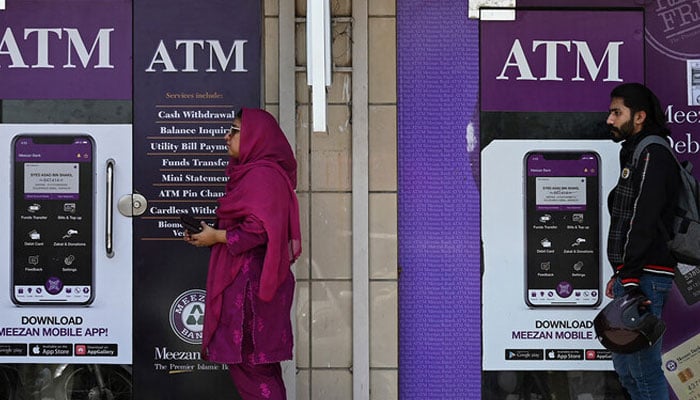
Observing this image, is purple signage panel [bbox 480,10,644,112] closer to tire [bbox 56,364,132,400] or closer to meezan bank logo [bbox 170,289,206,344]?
meezan bank logo [bbox 170,289,206,344]

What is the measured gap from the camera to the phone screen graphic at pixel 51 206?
16.9 ft

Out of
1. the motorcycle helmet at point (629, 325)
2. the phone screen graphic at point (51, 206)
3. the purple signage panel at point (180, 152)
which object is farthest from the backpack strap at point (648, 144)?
the phone screen graphic at point (51, 206)

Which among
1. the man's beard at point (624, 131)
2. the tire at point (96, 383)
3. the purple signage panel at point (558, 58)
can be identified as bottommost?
the tire at point (96, 383)

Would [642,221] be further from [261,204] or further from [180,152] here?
[180,152]

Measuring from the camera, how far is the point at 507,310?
5.19 metres

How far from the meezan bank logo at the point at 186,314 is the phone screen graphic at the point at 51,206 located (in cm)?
52

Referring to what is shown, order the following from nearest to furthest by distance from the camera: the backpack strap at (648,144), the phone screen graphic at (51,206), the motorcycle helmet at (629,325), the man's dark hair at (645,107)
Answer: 1. the motorcycle helmet at (629,325)
2. the backpack strap at (648,144)
3. the man's dark hair at (645,107)
4. the phone screen graphic at (51,206)

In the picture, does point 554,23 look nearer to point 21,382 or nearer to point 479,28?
point 479,28

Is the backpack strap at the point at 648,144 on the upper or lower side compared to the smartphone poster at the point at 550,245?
upper

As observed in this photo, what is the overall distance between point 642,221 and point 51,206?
2.96 metres

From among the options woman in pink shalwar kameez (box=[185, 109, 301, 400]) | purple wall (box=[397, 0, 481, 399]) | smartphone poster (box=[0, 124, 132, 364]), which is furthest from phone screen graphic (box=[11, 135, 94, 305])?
purple wall (box=[397, 0, 481, 399])

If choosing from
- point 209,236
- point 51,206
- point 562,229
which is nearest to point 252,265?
point 209,236

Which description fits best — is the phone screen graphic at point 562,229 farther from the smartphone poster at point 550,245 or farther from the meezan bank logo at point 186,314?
the meezan bank logo at point 186,314

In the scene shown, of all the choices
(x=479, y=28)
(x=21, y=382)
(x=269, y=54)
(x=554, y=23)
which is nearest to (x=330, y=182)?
(x=269, y=54)
